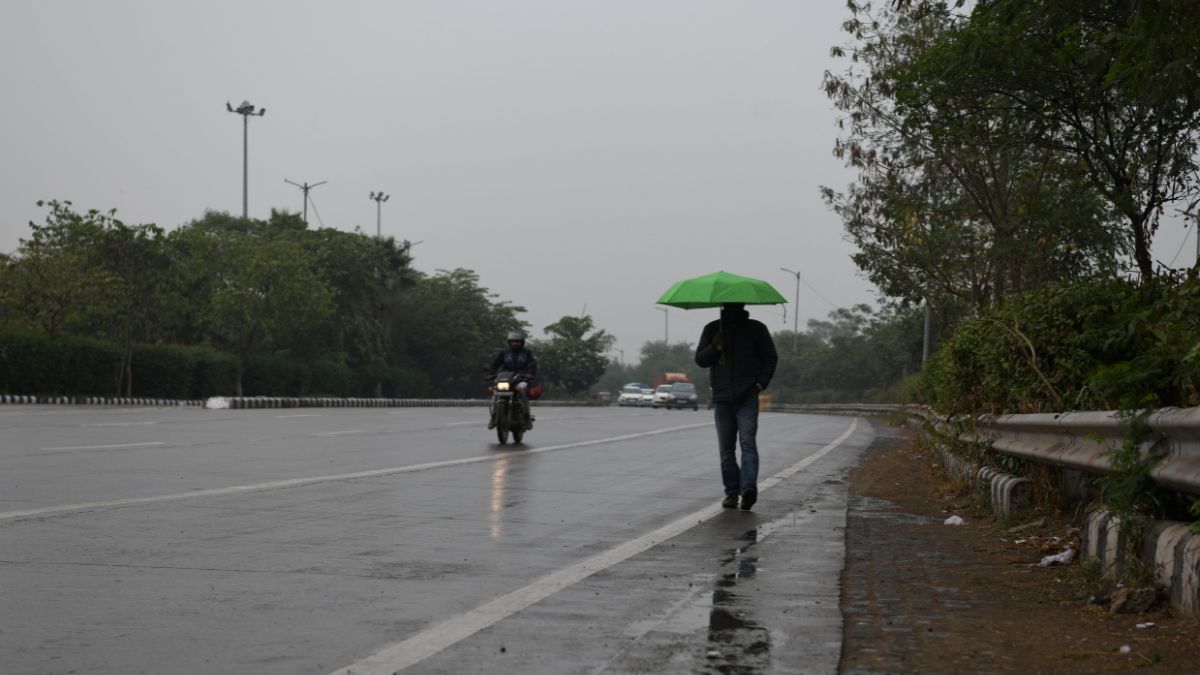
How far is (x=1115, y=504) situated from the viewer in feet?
21.9

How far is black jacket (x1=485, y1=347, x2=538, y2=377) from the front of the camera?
70.3ft

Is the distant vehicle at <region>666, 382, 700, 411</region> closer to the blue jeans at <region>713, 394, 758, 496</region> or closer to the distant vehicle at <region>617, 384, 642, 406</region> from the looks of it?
the distant vehicle at <region>617, 384, 642, 406</region>

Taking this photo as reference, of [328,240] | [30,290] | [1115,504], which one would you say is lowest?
[1115,504]

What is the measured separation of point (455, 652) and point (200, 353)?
184ft

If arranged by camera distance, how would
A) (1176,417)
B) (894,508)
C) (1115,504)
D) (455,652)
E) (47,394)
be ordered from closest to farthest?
(455,652), (1176,417), (1115,504), (894,508), (47,394)

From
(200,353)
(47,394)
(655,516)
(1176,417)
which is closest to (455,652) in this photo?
(1176,417)

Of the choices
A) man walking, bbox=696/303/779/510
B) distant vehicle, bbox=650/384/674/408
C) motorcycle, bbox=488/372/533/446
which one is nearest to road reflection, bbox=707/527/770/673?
man walking, bbox=696/303/779/510

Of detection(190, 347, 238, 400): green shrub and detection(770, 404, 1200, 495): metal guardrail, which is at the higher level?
detection(190, 347, 238, 400): green shrub

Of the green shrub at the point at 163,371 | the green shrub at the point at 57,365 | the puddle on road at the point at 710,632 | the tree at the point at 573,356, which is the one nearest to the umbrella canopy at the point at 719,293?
the puddle on road at the point at 710,632

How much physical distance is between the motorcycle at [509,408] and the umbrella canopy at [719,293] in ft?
28.1

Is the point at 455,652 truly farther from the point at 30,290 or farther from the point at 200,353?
the point at 200,353

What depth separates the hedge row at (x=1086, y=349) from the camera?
695cm

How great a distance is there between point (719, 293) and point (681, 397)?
68.1m

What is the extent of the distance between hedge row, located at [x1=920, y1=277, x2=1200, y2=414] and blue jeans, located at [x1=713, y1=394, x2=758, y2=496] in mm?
2082
